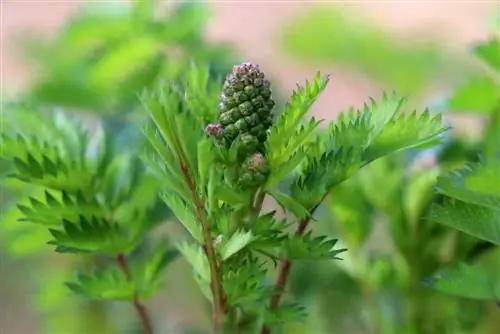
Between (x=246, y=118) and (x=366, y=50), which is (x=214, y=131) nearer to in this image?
(x=246, y=118)

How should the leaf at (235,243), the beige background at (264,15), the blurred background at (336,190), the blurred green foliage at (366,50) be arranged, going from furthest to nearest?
1. the beige background at (264,15)
2. the blurred green foliage at (366,50)
3. the blurred background at (336,190)
4. the leaf at (235,243)

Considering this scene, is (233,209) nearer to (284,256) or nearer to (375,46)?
(284,256)

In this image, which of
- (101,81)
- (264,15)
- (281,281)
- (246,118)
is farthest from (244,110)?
(264,15)

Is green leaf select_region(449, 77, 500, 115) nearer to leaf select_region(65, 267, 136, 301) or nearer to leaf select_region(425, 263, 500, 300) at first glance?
leaf select_region(425, 263, 500, 300)

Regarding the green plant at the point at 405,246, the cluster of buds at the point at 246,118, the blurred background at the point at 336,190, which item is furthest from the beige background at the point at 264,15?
the cluster of buds at the point at 246,118

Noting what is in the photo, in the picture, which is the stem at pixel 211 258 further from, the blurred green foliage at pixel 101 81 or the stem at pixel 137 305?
the blurred green foliage at pixel 101 81

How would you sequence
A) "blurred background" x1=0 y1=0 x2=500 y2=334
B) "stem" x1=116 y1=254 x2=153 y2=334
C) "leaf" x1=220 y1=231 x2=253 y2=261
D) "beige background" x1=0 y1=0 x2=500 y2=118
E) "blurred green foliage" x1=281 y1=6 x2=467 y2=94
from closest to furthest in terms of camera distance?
"leaf" x1=220 y1=231 x2=253 y2=261 → "stem" x1=116 y1=254 x2=153 y2=334 → "blurred background" x1=0 y1=0 x2=500 y2=334 → "blurred green foliage" x1=281 y1=6 x2=467 y2=94 → "beige background" x1=0 y1=0 x2=500 y2=118

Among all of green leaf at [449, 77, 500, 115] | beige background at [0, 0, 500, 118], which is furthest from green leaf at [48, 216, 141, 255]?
beige background at [0, 0, 500, 118]
